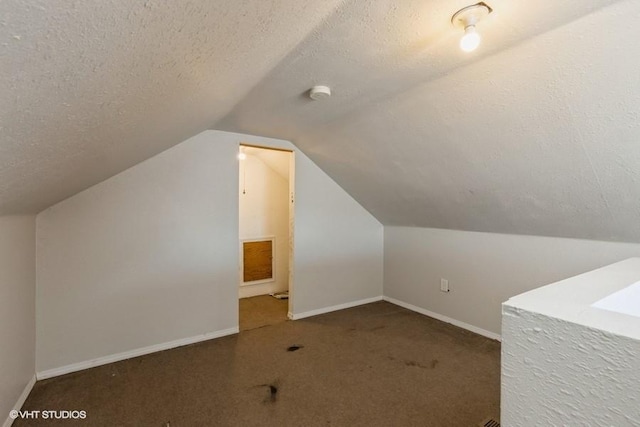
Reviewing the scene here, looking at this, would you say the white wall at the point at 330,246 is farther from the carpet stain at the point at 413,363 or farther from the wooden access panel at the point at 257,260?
the carpet stain at the point at 413,363

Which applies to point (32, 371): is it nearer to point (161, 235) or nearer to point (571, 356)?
point (161, 235)

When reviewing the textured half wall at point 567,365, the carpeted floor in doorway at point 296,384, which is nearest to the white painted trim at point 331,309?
the carpeted floor in doorway at point 296,384

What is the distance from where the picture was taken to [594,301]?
750mm

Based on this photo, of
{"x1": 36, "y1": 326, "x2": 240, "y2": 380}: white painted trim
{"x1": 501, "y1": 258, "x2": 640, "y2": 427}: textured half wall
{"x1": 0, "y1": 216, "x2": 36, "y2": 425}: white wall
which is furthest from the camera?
{"x1": 36, "y1": 326, "x2": 240, "y2": 380}: white painted trim

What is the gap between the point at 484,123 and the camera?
1.69 metres

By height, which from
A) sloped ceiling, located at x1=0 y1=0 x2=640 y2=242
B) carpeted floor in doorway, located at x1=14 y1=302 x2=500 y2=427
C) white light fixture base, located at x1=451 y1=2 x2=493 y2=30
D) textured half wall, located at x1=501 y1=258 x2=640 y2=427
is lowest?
carpeted floor in doorway, located at x1=14 y1=302 x2=500 y2=427

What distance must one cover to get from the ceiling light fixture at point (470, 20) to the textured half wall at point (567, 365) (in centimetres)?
96

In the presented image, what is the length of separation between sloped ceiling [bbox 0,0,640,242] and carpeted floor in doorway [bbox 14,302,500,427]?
1.21m

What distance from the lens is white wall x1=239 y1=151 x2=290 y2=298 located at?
3977 millimetres

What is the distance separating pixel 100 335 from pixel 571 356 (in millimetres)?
2773

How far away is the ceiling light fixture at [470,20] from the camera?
42.4 inches

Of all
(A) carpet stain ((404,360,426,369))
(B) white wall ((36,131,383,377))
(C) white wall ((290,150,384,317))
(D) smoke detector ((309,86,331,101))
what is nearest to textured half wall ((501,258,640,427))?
(D) smoke detector ((309,86,331,101))

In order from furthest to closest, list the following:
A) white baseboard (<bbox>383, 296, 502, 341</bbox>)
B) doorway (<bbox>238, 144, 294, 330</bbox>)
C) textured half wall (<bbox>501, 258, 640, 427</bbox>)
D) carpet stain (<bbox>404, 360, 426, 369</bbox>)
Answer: doorway (<bbox>238, 144, 294, 330</bbox>)
white baseboard (<bbox>383, 296, 502, 341</bbox>)
carpet stain (<bbox>404, 360, 426, 369</bbox>)
textured half wall (<bbox>501, 258, 640, 427</bbox>)

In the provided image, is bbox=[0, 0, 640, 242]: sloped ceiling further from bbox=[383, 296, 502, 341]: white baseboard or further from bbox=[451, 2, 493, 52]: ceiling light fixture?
bbox=[383, 296, 502, 341]: white baseboard
